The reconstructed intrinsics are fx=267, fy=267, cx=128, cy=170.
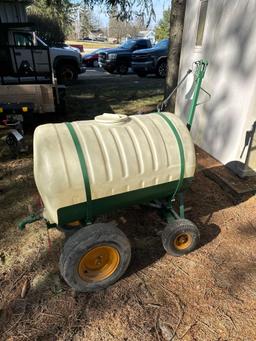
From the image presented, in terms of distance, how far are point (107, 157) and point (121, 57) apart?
16.0 metres

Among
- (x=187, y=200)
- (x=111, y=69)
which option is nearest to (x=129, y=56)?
(x=111, y=69)

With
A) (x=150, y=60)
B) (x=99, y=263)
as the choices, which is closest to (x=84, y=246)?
(x=99, y=263)

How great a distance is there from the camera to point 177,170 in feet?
9.38

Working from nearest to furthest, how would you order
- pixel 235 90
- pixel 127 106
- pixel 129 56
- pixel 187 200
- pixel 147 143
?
pixel 147 143 < pixel 187 200 < pixel 235 90 < pixel 127 106 < pixel 129 56

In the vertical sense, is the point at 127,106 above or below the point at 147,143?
below

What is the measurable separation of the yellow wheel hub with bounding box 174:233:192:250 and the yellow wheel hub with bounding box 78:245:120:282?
783 mm

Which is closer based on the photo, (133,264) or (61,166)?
(61,166)

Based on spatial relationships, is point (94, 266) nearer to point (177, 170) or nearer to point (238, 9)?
point (177, 170)

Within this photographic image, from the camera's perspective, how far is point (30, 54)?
31.4 feet

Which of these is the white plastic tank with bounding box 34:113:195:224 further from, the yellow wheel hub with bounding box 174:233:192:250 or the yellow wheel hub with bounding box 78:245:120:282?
the yellow wheel hub with bounding box 174:233:192:250

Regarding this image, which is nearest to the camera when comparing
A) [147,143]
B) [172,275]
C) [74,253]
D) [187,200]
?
[74,253]

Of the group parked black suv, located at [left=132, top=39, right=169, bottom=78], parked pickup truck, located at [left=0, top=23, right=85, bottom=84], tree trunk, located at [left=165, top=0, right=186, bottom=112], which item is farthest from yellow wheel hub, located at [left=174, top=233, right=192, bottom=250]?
parked black suv, located at [left=132, top=39, right=169, bottom=78]

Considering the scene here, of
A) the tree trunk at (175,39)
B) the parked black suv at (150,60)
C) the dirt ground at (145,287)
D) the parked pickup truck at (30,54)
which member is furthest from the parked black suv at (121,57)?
the dirt ground at (145,287)

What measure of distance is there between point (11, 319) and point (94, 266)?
90cm
